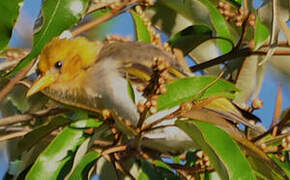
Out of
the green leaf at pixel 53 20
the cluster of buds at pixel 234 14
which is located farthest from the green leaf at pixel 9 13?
the cluster of buds at pixel 234 14

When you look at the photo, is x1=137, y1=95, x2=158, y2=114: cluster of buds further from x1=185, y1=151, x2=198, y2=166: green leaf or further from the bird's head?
the bird's head

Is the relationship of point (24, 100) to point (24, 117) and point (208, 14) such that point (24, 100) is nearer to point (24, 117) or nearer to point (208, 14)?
point (24, 117)

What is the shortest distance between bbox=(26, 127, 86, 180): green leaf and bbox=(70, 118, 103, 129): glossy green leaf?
0.02 meters

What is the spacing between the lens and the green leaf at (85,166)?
95.8 inches

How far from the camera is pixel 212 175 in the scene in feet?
8.88

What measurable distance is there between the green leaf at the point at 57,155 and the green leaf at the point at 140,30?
2.88 feet

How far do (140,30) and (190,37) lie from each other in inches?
9.8

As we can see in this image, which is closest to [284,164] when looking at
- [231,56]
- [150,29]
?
[231,56]

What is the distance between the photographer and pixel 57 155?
2496 mm

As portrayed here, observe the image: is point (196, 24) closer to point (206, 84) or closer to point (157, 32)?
point (157, 32)

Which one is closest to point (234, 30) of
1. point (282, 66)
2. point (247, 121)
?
point (282, 66)

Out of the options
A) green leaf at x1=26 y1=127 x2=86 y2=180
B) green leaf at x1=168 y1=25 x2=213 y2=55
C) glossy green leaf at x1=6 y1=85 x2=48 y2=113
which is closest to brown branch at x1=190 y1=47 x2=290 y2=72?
green leaf at x1=168 y1=25 x2=213 y2=55

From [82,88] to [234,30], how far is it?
0.89 meters

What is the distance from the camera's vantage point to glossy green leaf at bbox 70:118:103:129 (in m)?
2.57
